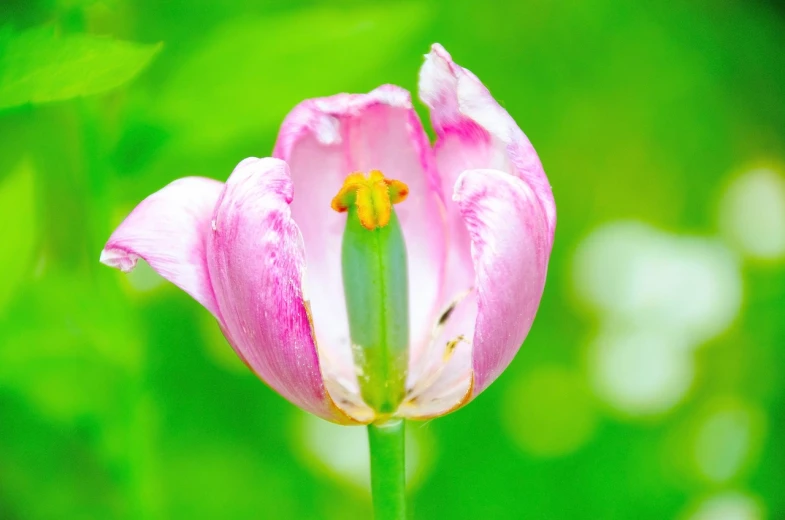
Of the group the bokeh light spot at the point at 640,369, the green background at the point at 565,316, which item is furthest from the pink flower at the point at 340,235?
the bokeh light spot at the point at 640,369

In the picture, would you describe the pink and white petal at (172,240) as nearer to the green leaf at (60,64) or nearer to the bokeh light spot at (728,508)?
the green leaf at (60,64)

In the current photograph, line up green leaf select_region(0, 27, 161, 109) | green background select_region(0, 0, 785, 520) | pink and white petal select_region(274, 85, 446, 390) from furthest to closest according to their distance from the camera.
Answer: green background select_region(0, 0, 785, 520) → pink and white petal select_region(274, 85, 446, 390) → green leaf select_region(0, 27, 161, 109)

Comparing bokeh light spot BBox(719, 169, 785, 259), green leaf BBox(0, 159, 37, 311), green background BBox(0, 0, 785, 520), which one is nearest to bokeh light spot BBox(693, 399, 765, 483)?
green background BBox(0, 0, 785, 520)

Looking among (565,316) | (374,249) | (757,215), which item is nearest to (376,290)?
(374,249)

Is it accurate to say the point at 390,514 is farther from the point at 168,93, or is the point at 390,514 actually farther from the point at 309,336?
the point at 168,93

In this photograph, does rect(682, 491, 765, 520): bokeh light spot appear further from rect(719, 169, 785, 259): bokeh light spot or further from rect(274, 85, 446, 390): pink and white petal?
rect(274, 85, 446, 390): pink and white petal

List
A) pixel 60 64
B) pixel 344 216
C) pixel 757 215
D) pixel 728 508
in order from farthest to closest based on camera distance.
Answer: pixel 757 215
pixel 728 508
pixel 344 216
pixel 60 64

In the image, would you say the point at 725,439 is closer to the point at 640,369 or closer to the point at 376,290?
the point at 640,369
